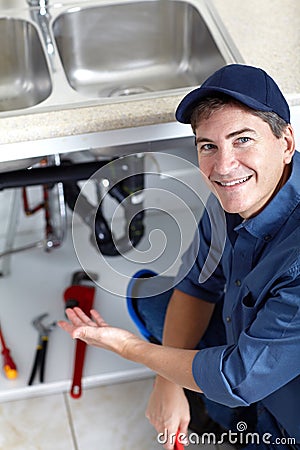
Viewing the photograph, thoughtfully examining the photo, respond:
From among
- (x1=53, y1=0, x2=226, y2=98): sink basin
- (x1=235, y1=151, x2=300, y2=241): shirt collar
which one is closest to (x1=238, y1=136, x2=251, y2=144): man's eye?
(x1=235, y1=151, x2=300, y2=241): shirt collar

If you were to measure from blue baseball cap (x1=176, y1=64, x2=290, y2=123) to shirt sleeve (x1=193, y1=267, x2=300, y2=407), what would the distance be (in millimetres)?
289

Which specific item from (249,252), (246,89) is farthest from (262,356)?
(246,89)

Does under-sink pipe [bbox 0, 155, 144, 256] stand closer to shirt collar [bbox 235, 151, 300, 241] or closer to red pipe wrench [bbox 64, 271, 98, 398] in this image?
red pipe wrench [bbox 64, 271, 98, 398]

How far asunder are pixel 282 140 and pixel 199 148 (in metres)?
0.15

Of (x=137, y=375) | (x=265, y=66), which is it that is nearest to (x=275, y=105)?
(x=265, y=66)

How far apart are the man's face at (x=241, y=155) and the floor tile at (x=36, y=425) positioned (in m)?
0.88

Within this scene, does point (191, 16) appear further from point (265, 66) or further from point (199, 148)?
point (199, 148)

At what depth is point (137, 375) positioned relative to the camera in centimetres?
214

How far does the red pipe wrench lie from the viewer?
2.10 m

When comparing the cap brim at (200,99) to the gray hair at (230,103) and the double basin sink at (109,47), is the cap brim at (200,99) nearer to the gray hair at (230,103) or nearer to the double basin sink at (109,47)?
the gray hair at (230,103)

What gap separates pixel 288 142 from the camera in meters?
1.41

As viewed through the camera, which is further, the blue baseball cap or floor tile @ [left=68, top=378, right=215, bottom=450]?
floor tile @ [left=68, top=378, right=215, bottom=450]

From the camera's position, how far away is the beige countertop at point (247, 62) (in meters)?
1.62

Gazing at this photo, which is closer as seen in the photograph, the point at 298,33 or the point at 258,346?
the point at 258,346
